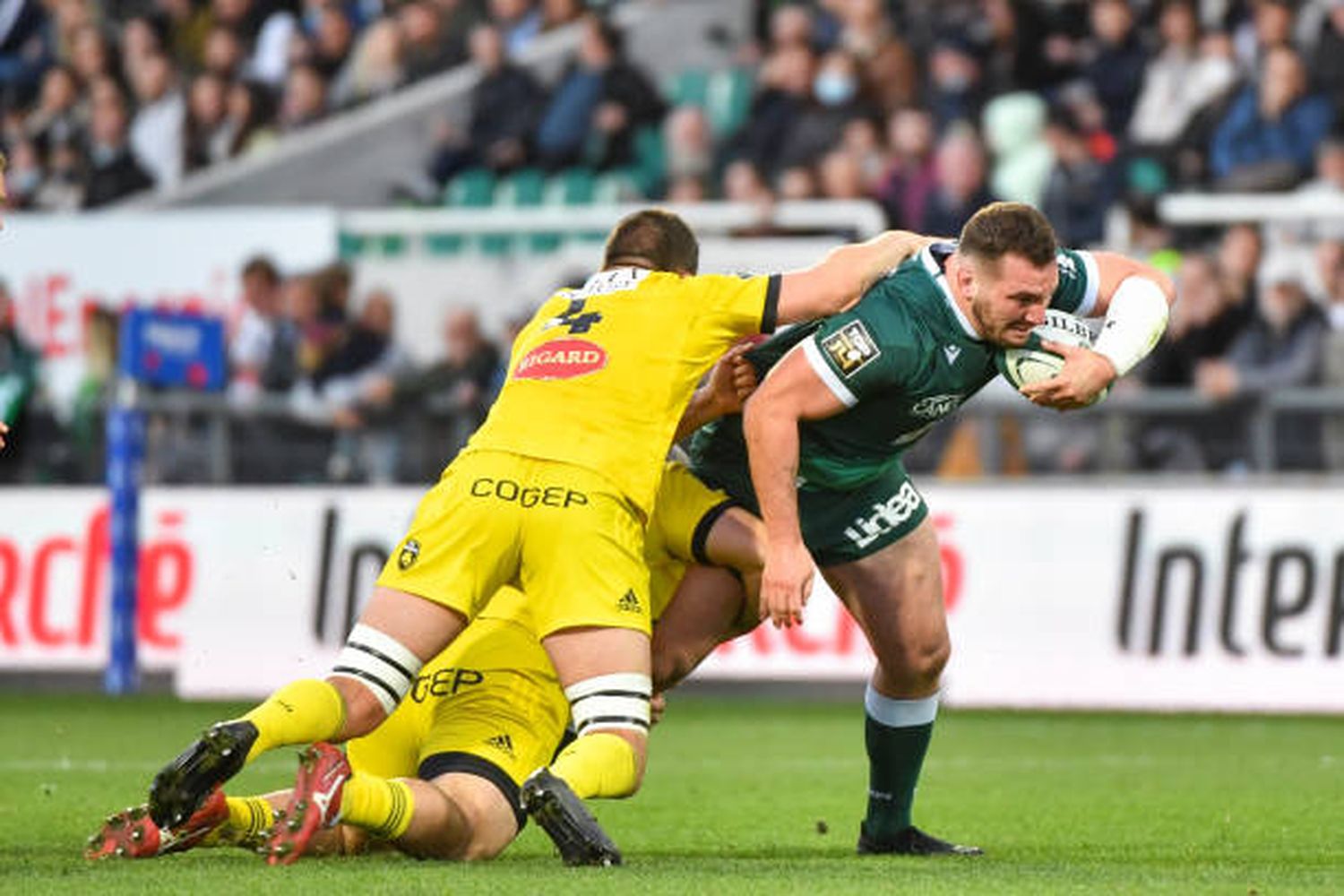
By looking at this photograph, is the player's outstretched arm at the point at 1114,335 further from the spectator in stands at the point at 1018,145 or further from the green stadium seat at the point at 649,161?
the green stadium seat at the point at 649,161

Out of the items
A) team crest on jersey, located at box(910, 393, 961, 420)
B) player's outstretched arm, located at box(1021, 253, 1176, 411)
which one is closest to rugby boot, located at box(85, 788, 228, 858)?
team crest on jersey, located at box(910, 393, 961, 420)

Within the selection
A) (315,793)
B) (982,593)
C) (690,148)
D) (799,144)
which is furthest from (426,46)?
(315,793)

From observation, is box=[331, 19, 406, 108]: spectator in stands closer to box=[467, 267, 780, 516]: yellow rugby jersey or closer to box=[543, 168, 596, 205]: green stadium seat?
box=[543, 168, 596, 205]: green stadium seat

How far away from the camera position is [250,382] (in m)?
18.3

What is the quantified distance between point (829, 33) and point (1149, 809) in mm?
10360

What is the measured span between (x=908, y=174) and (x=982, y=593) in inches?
129

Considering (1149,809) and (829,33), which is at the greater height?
(829,33)

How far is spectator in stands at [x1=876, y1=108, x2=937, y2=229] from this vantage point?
17344 millimetres

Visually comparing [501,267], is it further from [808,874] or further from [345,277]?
[808,874]

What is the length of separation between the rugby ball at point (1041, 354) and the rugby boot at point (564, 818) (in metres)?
1.76

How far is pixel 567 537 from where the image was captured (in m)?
7.59

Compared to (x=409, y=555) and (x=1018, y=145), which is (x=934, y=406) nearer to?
(x=409, y=555)

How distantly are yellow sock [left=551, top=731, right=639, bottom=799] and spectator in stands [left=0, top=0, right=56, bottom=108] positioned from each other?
16.3m

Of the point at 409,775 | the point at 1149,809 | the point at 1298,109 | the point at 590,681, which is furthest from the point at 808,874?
the point at 1298,109
